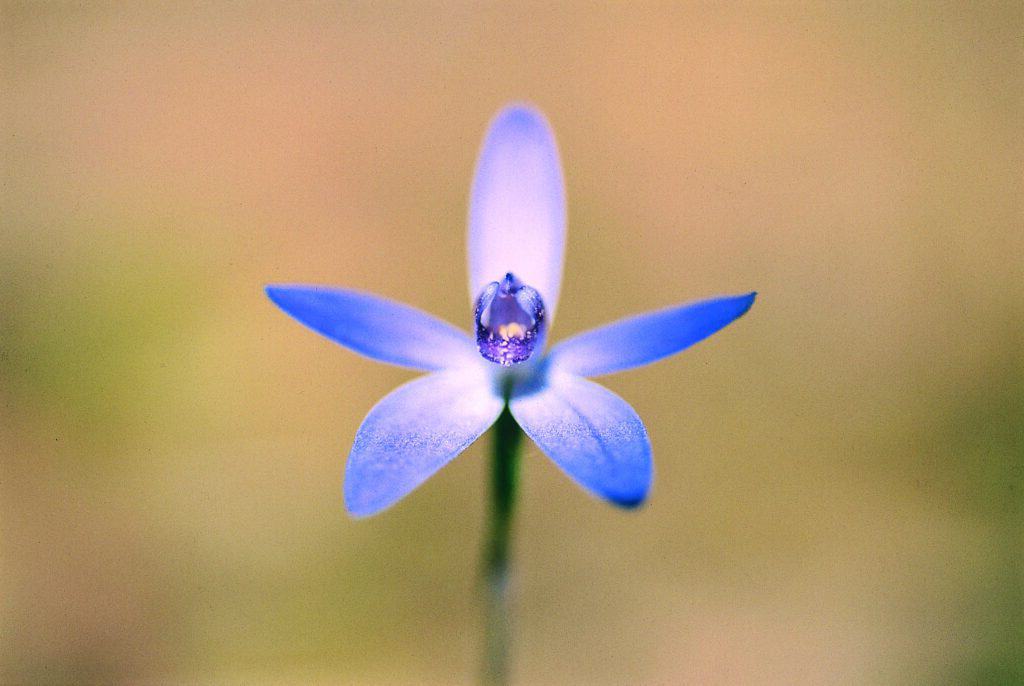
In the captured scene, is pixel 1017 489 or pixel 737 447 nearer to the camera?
pixel 1017 489

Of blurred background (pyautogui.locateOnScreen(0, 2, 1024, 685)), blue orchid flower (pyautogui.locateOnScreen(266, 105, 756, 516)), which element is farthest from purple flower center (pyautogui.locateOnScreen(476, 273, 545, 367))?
blurred background (pyautogui.locateOnScreen(0, 2, 1024, 685))

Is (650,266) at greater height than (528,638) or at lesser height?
greater

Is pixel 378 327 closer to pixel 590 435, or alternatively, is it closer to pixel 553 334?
pixel 590 435

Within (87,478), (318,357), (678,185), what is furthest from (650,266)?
(87,478)

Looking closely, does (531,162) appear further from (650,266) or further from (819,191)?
(819,191)

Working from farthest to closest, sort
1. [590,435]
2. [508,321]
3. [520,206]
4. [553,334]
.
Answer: [553,334]
[520,206]
[508,321]
[590,435]

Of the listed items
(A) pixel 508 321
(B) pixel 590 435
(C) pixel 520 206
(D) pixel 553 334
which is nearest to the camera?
(B) pixel 590 435

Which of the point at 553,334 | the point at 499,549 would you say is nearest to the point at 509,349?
the point at 499,549

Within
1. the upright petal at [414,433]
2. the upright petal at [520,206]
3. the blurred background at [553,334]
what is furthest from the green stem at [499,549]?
the blurred background at [553,334]

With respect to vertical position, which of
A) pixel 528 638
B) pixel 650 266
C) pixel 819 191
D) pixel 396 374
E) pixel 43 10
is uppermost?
pixel 43 10
